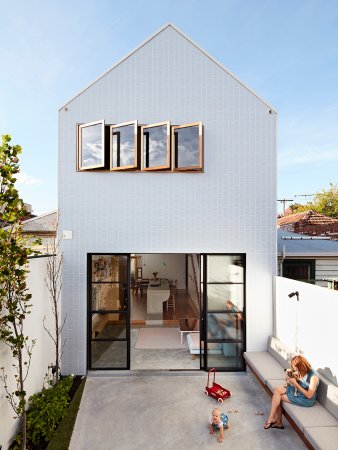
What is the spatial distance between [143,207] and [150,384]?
3.82m

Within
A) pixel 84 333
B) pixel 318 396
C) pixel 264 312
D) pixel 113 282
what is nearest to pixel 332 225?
pixel 264 312

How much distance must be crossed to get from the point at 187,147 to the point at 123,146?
1456mm

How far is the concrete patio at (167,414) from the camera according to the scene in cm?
400

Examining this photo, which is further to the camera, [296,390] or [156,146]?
[156,146]

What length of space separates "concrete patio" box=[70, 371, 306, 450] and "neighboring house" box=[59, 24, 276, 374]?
25.7 inches

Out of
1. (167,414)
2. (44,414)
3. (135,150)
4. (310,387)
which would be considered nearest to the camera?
(310,387)

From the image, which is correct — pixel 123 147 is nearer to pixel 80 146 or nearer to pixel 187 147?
pixel 80 146

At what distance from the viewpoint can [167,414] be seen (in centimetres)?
465

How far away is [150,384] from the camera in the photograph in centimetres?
564

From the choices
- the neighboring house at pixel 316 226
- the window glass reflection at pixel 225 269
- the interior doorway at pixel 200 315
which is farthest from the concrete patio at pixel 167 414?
the neighboring house at pixel 316 226

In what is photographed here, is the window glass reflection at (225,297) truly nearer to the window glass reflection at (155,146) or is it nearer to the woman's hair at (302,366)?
the woman's hair at (302,366)

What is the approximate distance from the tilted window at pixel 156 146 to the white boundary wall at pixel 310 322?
12.3 ft

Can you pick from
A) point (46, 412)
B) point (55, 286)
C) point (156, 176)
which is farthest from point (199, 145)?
point (46, 412)

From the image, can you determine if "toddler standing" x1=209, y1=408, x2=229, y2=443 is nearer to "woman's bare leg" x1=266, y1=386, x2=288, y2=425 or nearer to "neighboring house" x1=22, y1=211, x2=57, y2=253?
"woman's bare leg" x1=266, y1=386, x2=288, y2=425
